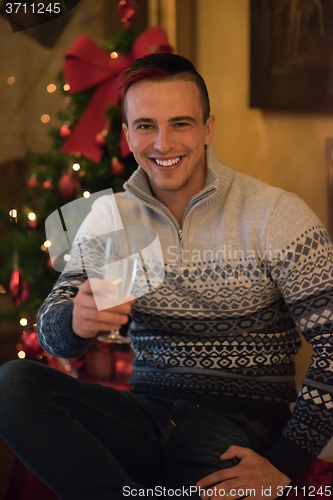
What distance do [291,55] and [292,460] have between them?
935 mm

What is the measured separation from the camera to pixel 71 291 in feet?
2.54

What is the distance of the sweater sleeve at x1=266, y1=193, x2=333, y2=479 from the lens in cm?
69

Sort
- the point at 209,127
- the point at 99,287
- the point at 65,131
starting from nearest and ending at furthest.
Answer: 1. the point at 99,287
2. the point at 209,127
3. the point at 65,131

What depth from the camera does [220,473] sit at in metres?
0.67

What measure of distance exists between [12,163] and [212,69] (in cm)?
61

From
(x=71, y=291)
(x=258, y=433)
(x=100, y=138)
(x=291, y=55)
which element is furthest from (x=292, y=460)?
(x=291, y=55)

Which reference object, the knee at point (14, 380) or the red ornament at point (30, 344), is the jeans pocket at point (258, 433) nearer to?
the knee at point (14, 380)

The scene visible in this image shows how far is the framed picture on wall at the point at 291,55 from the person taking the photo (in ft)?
3.69

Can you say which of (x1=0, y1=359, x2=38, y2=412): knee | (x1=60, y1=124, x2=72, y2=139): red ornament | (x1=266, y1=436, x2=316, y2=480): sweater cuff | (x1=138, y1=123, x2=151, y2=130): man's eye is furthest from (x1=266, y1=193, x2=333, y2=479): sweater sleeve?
(x1=60, y1=124, x2=72, y2=139): red ornament

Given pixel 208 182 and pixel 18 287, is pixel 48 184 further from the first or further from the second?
pixel 208 182

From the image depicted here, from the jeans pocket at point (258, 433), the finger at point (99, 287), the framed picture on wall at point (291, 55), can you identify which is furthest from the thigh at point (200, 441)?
the framed picture on wall at point (291, 55)

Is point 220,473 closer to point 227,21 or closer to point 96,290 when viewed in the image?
point 96,290

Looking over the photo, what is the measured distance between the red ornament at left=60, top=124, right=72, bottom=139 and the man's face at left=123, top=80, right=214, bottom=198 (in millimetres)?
273

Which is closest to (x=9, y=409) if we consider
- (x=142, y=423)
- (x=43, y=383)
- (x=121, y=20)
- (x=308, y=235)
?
(x=43, y=383)
